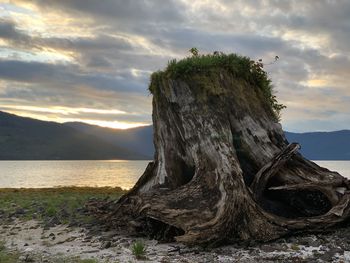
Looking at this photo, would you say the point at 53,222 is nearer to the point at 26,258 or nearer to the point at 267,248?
the point at 26,258

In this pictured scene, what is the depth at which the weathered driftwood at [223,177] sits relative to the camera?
16.0m

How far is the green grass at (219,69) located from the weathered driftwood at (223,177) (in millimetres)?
220

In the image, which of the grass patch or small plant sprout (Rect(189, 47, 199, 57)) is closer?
the grass patch

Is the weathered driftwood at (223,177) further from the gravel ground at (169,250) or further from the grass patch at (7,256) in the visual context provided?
the grass patch at (7,256)

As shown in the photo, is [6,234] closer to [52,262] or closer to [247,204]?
[52,262]

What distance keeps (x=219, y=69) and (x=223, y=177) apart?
5.46 meters

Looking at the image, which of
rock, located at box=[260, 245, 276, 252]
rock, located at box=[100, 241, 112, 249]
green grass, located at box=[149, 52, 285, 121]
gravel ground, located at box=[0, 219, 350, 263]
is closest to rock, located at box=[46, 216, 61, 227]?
gravel ground, located at box=[0, 219, 350, 263]

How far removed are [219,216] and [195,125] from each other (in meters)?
4.75

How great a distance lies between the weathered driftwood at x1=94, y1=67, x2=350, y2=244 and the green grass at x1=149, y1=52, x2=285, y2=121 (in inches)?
8.7

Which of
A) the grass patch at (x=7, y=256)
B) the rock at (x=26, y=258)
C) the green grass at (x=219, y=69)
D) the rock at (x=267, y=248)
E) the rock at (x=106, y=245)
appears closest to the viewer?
the rock at (x=267, y=248)

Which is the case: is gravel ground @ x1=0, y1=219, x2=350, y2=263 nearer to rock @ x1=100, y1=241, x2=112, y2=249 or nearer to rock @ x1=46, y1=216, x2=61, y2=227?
rock @ x1=100, y1=241, x2=112, y2=249


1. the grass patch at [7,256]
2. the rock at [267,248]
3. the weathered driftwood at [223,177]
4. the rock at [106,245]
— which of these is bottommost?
the grass patch at [7,256]

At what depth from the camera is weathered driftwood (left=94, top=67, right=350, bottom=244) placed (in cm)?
1602

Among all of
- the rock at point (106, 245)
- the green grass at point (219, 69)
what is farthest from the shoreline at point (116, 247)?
the green grass at point (219, 69)
